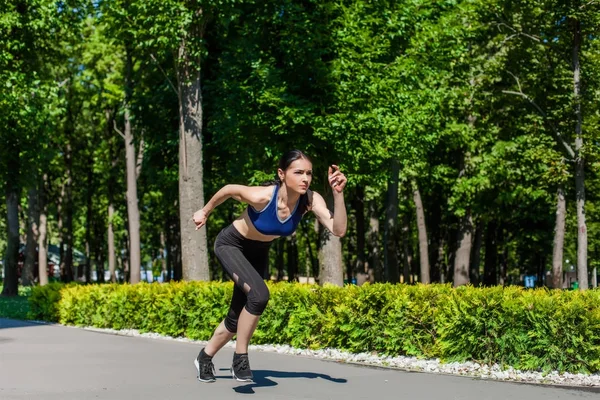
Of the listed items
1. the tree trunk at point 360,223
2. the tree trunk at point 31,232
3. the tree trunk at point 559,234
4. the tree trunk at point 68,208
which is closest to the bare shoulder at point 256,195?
the tree trunk at point 559,234

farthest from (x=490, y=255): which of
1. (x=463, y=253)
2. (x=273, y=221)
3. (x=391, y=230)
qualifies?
(x=273, y=221)

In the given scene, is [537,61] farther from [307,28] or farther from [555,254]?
[307,28]

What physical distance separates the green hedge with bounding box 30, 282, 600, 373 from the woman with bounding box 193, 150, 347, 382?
2.92 metres

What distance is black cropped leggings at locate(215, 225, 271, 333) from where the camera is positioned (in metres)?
6.52

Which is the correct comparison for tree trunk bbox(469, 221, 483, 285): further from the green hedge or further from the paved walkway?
the paved walkway

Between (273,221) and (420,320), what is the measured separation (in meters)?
3.48

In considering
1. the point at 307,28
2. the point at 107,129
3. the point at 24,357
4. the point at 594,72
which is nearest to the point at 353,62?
the point at 307,28

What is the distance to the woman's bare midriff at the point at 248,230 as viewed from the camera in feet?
22.0

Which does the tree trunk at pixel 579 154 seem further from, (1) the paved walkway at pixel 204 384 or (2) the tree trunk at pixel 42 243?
(2) the tree trunk at pixel 42 243

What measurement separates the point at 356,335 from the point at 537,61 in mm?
19660

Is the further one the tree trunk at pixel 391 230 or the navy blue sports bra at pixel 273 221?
the tree trunk at pixel 391 230

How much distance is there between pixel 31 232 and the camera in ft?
114

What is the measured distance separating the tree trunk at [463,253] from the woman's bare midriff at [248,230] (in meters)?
21.6

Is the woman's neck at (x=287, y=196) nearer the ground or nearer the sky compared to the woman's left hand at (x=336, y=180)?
nearer the ground
